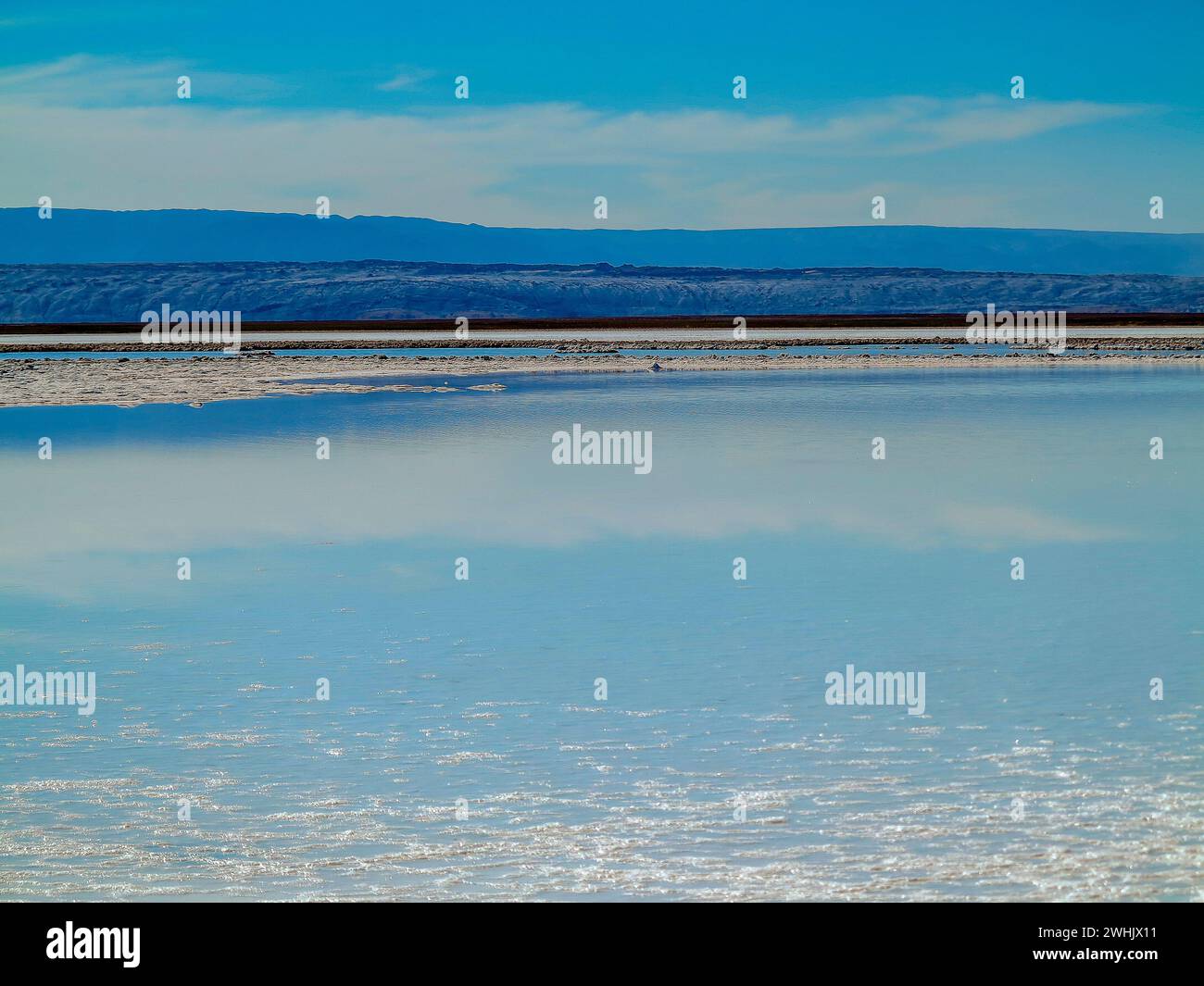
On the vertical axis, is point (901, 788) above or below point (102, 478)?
below

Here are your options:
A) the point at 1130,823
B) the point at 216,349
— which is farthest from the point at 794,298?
the point at 1130,823

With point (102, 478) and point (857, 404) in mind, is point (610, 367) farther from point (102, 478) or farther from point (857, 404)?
point (102, 478)

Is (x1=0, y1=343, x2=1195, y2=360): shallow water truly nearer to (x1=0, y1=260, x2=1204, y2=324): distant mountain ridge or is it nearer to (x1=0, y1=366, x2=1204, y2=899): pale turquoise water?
(x1=0, y1=366, x2=1204, y2=899): pale turquoise water

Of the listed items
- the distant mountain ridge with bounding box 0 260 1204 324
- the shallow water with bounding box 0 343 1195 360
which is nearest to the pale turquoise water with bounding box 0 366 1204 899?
the shallow water with bounding box 0 343 1195 360

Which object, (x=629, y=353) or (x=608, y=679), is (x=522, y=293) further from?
(x=608, y=679)

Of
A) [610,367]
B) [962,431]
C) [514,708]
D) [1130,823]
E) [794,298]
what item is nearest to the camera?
[1130,823]

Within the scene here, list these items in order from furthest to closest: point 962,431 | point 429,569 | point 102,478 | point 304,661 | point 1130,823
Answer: point 962,431 → point 102,478 → point 429,569 → point 304,661 → point 1130,823

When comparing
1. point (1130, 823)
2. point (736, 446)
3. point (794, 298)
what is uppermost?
point (794, 298)
